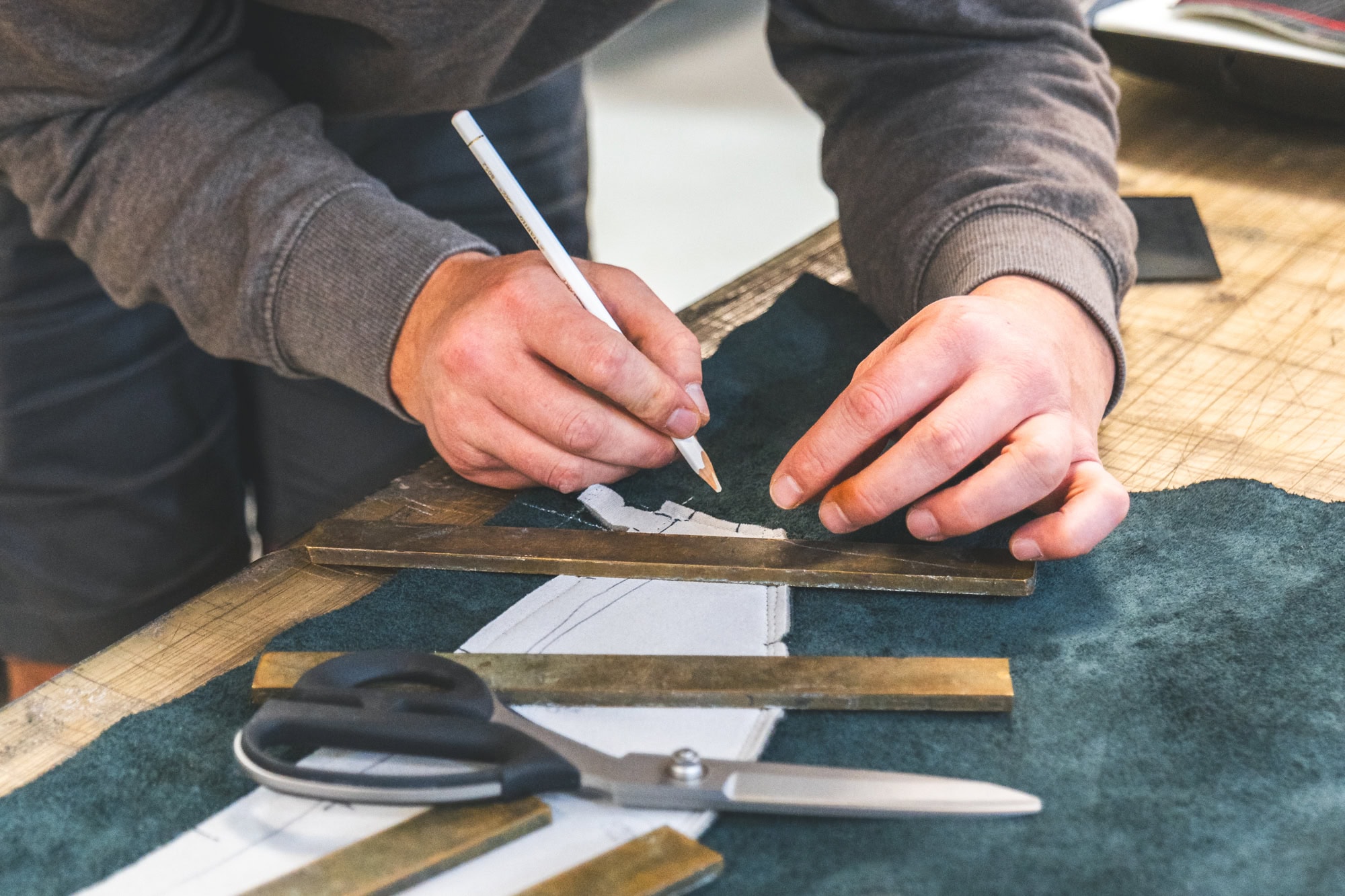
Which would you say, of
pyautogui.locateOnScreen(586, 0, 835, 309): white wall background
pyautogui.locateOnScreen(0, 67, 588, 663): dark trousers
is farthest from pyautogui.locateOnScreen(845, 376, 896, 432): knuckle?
pyautogui.locateOnScreen(586, 0, 835, 309): white wall background

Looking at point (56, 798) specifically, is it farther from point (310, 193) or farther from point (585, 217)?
point (585, 217)

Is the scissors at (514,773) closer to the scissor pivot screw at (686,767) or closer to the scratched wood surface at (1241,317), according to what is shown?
the scissor pivot screw at (686,767)

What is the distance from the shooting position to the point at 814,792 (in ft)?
1.61

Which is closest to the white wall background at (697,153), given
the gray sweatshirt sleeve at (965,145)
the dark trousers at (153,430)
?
the dark trousers at (153,430)

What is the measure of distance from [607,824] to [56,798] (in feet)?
0.86

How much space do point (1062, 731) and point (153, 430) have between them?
0.89 meters

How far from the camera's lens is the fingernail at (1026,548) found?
636 millimetres

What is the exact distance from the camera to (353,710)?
1.70ft

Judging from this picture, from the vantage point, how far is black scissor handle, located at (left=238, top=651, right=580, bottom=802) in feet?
1.61

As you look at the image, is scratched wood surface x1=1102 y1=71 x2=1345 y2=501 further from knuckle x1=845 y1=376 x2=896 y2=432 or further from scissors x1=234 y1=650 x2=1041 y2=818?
scissors x1=234 y1=650 x2=1041 y2=818

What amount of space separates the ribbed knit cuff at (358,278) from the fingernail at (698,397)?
0.19 meters

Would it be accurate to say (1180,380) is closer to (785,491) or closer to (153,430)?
(785,491)

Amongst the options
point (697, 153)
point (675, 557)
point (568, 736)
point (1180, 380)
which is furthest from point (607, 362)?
point (697, 153)

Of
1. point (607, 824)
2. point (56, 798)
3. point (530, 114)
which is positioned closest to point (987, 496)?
point (607, 824)
